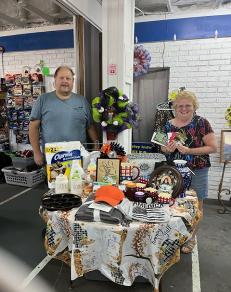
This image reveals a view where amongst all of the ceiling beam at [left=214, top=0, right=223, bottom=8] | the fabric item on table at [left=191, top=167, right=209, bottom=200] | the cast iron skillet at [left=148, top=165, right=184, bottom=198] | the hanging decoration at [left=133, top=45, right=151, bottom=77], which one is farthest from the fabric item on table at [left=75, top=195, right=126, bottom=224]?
the ceiling beam at [left=214, top=0, right=223, bottom=8]

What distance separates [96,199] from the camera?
5.08ft

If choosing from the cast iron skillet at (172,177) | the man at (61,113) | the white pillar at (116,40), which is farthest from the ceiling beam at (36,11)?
the cast iron skillet at (172,177)

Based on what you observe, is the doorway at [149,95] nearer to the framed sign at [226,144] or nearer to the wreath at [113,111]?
the framed sign at [226,144]

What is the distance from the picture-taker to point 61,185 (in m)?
1.75

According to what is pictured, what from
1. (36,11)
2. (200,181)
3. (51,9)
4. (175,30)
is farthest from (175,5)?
(200,181)

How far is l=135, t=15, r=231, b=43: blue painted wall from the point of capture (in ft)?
11.9

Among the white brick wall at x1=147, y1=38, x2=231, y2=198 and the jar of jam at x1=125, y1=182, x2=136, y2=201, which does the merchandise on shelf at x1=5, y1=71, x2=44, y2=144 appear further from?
the jar of jam at x1=125, y1=182, x2=136, y2=201

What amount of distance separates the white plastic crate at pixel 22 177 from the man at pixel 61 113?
210 cm

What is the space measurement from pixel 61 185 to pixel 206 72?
296 centimetres

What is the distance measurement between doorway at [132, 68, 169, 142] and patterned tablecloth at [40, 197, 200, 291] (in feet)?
8.73

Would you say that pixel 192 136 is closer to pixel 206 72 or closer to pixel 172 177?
pixel 172 177

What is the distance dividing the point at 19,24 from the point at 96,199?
14.1ft

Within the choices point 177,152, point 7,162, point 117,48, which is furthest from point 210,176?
point 7,162

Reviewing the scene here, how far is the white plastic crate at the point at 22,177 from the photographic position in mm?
4445
